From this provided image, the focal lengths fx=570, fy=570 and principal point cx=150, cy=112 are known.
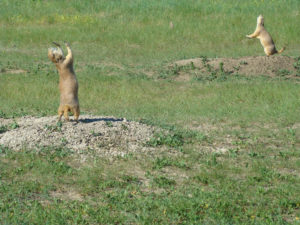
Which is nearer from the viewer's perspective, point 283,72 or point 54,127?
point 54,127

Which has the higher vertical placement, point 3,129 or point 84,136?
point 84,136

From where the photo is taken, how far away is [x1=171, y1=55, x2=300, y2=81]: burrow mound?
57.2ft

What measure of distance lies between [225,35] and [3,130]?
14292 mm

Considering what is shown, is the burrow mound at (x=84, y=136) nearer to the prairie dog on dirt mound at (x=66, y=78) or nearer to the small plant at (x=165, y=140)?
the small plant at (x=165, y=140)

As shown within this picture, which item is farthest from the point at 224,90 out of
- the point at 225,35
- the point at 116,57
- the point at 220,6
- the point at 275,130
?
the point at 220,6

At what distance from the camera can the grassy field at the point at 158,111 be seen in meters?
7.42

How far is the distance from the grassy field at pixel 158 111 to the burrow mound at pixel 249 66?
2.77ft

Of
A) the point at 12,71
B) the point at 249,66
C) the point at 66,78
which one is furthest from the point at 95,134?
the point at 249,66

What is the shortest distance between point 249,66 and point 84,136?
911 centimetres

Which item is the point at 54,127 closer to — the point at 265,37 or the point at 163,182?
the point at 163,182

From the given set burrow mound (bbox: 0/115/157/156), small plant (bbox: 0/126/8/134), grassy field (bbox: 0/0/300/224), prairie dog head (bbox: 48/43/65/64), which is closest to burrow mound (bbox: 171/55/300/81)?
grassy field (bbox: 0/0/300/224)

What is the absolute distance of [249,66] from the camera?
17719 mm

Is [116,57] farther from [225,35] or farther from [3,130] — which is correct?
[3,130]

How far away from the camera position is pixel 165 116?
12.9m
